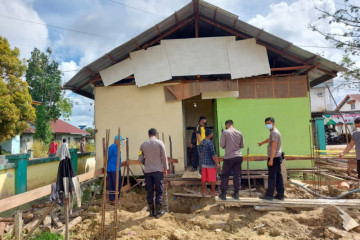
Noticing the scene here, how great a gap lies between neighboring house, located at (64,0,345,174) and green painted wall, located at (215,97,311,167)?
32mm

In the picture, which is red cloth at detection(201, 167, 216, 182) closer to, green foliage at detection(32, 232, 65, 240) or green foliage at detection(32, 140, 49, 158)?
green foliage at detection(32, 232, 65, 240)

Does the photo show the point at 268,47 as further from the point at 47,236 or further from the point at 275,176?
the point at 47,236

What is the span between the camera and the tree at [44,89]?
18.6 metres

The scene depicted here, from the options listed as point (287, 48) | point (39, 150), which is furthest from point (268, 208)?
point (39, 150)

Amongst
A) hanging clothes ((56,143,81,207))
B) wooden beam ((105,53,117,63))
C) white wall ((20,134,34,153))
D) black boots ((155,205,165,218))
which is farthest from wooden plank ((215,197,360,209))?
white wall ((20,134,34,153))

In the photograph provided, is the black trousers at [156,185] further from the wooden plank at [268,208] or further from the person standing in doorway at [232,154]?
the wooden plank at [268,208]

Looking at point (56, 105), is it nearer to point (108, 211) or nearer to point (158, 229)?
point (108, 211)

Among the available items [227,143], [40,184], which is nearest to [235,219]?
[227,143]

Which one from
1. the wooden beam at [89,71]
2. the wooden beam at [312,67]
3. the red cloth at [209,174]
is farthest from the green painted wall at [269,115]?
the wooden beam at [89,71]

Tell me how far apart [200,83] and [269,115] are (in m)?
2.64

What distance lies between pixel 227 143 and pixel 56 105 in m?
17.8

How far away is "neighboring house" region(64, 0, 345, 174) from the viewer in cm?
805

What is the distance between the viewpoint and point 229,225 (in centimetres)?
482

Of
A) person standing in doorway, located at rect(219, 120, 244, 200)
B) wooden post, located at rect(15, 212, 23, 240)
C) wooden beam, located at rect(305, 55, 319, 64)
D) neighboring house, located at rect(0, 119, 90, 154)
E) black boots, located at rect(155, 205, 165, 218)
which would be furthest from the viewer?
neighboring house, located at rect(0, 119, 90, 154)
